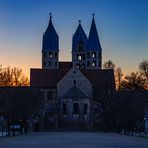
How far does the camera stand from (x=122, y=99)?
9231 cm

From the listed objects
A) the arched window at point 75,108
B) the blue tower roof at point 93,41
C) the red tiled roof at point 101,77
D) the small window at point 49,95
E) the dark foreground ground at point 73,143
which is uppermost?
the blue tower roof at point 93,41

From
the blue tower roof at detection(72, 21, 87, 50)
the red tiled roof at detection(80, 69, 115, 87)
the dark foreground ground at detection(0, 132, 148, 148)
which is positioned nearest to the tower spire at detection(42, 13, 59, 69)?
the blue tower roof at detection(72, 21, 87, 50)

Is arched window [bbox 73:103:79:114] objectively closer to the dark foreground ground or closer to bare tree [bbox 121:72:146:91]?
bare tree [bbox 121:72:146:91]

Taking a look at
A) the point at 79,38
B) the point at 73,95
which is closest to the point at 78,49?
the point at 79,38

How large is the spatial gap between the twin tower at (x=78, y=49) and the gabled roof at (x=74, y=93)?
22.8 metres

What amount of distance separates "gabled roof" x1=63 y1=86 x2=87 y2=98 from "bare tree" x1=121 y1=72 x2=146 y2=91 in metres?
16.9

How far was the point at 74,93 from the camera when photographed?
107 m

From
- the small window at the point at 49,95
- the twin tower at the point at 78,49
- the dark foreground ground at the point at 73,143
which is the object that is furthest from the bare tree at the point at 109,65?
the dark foreground ground at the point at 73,143

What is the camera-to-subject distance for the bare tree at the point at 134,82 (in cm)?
11944

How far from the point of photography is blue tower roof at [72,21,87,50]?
434ft

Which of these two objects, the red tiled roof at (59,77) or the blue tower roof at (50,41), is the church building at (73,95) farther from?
the blue tower roof at (50,41)

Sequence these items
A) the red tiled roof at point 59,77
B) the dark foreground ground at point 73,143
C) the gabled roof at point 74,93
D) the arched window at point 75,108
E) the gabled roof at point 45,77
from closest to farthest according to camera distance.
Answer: the dark foreground ground at point 73,143 < the arched window at point 75,108 < the gabled roof at point 74,93 < the gabled roof at point 45,77 < the red tiled roof at point 59,77

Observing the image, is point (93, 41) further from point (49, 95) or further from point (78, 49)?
point (49, 95)

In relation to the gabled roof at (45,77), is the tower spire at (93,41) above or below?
above
